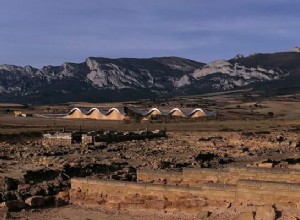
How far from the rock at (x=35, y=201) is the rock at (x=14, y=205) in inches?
9.4

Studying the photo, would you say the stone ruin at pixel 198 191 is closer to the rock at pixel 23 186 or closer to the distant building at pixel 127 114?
the rock at pixel 23 186

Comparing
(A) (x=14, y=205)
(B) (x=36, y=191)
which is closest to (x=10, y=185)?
(B) (x=36, y=191)

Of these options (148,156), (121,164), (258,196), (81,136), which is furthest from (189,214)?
(81,136)

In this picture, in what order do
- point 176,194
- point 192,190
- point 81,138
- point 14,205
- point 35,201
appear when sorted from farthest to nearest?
point 81,138 → point 35,201 → point 14,205 → point 176,194 → point 192,190

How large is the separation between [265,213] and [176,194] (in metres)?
3.18

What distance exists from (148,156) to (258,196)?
1828cm

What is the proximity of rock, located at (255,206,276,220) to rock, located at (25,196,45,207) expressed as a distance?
6994 millimetres

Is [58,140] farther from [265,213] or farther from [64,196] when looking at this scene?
[265,213]

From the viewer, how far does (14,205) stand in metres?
16.3

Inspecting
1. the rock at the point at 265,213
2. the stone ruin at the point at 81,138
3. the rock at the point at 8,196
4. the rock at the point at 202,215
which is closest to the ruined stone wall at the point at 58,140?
the stone ruin at the point at 81,138

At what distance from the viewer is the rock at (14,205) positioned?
16.2m

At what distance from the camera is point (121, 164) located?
28.2 meters

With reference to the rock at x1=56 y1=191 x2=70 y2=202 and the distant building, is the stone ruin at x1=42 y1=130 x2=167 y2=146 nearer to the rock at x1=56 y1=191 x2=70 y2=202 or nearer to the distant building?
the rock at x1=56 y1=191 x2=70 y2=202

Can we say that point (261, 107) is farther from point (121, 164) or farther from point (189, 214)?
point (189, 214)
